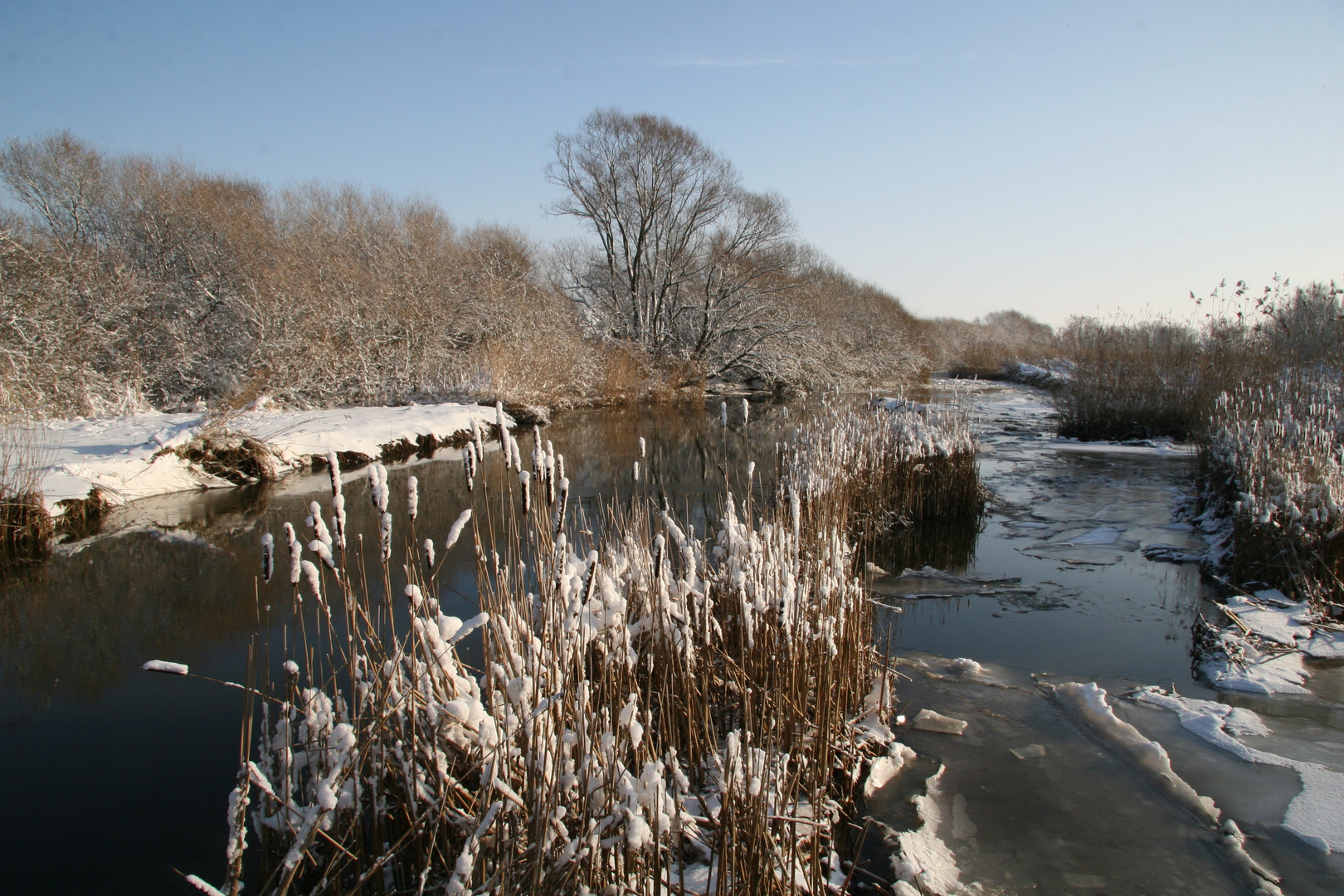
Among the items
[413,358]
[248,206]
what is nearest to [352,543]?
[413,358]

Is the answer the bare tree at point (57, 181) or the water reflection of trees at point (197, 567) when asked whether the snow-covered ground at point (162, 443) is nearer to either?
the water reflection of trees at point (197, 567)

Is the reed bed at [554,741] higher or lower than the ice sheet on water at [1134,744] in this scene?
higher

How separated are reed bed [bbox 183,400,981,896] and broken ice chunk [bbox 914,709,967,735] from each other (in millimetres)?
217

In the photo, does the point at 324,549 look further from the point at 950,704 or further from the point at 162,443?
the point at 162,443

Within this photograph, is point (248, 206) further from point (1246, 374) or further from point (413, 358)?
point (1246, 374)

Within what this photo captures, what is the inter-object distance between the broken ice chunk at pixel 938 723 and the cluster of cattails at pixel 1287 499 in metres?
2.89

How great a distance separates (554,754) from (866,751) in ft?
6.04

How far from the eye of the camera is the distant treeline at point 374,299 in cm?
1291

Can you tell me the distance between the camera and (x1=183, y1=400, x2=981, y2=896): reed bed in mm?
1661

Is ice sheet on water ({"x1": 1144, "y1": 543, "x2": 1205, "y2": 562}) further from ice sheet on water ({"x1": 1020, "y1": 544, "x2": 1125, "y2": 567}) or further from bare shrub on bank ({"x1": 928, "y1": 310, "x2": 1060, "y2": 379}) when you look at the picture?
bare shrub on bank ({"x1": 928, "y1": 310, "x2": 1060, "y2": 379})

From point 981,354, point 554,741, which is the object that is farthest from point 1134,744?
point 981,354

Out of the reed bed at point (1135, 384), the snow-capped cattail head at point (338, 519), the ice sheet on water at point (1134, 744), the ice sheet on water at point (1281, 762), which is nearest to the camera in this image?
the snow-capped cattail head at point (338, 519)

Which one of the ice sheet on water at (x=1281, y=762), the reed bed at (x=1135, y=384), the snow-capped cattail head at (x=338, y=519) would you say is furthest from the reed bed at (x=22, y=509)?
the reed bed at (x=1135, y=384)

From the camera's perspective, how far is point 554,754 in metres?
1.77
